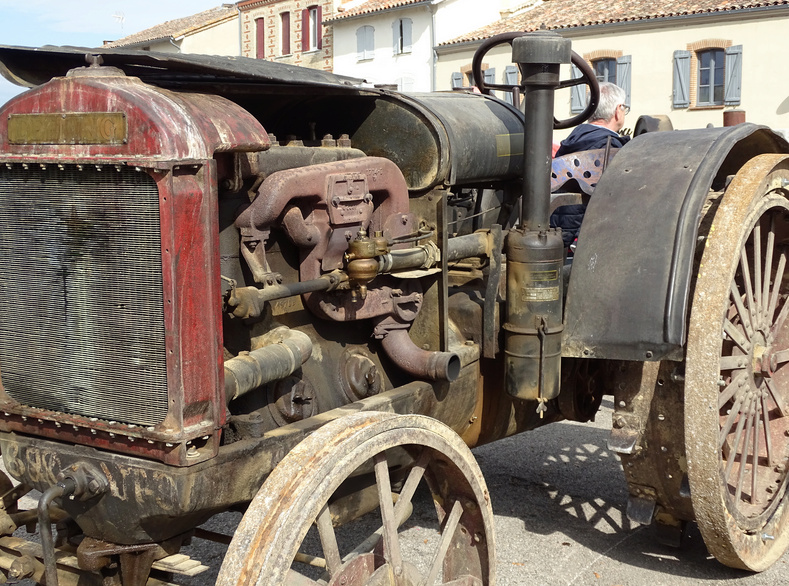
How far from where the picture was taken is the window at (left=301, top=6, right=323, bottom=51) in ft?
103

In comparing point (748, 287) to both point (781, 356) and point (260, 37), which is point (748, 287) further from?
point (260, 37)

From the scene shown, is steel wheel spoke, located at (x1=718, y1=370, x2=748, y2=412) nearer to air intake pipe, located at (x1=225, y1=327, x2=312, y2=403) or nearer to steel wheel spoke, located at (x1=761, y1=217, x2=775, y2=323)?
steel wheel spoke, located at (x1=761, y1=217, x2=775, y2=323)

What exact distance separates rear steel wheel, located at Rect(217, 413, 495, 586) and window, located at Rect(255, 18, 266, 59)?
32.3 m

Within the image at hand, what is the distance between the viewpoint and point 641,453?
3.24 m

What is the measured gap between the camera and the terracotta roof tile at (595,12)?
20945mm

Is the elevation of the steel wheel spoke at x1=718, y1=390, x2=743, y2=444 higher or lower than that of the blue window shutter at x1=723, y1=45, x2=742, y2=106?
lower

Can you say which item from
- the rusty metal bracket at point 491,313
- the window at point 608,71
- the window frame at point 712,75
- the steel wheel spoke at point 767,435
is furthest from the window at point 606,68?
the rusty metal bracket at point 491,313

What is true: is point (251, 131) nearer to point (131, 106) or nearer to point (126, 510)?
point (131, 106)

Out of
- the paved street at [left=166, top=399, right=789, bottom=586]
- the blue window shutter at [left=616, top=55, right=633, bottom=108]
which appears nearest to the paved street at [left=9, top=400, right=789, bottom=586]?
the paved street at [left=166, top=399, right=789, bottom=586]

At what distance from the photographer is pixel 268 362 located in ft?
8.30

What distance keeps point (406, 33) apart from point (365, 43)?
1.82 metres

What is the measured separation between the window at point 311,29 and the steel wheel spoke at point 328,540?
30.5 m

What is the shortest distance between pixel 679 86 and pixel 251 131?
68.6ft

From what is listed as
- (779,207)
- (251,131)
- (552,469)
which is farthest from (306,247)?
(552,469)
